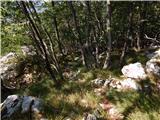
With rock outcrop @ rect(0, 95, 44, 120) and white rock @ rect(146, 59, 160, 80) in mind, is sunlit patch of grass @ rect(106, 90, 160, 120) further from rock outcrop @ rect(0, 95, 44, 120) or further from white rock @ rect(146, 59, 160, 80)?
white rock @ rect(146, 59, 160, 80)

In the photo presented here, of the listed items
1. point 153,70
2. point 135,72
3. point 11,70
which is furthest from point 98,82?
point 11,70

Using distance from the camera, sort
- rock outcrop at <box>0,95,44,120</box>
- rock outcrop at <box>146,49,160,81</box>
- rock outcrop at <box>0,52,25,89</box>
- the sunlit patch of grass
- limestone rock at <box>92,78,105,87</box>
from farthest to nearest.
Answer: rock outcrop at <box>0,52,25,89</box>, rock outcrop at <box>146,49,160,81</box>, limestone rock at <box>92,78,105,87</box>, rock outcrop at <box>0,95,44,120</box>, the sunlit patch of grass

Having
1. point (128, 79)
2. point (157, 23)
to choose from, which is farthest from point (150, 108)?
point (157, 23)

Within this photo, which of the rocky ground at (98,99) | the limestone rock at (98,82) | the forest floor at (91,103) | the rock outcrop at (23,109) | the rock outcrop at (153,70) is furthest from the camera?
the rock outcrop at (153,70)

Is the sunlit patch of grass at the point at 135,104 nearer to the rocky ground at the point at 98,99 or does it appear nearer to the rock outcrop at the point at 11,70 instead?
the rocky ground at the point at 98,99

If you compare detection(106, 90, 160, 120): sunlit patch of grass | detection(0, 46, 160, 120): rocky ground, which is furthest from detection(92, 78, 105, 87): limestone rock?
detection(106, 90, 160, 120): sunlit patch of grass

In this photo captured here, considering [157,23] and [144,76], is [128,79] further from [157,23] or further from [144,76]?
[157,23]

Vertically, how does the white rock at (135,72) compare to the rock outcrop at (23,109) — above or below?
below

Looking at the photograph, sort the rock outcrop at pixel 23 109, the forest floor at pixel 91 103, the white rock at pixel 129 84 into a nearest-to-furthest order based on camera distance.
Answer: the forest floor at pixel 91 103
the rock outcrop at pixel 23 109
the white rock at pixel 129 84

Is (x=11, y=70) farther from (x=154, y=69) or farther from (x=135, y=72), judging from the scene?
(x=154, y=69)

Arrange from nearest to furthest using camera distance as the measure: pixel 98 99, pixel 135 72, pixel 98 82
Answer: pixel 98 99 < pixel 98 82 < pixel 135 72

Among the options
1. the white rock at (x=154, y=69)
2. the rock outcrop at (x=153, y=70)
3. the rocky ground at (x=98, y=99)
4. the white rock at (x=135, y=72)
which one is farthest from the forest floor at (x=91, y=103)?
the white rock at (x=154, y=69)

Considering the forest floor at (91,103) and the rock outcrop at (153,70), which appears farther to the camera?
the rock outcrop at (153,70)

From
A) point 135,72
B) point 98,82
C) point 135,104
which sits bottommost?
point 135,72
